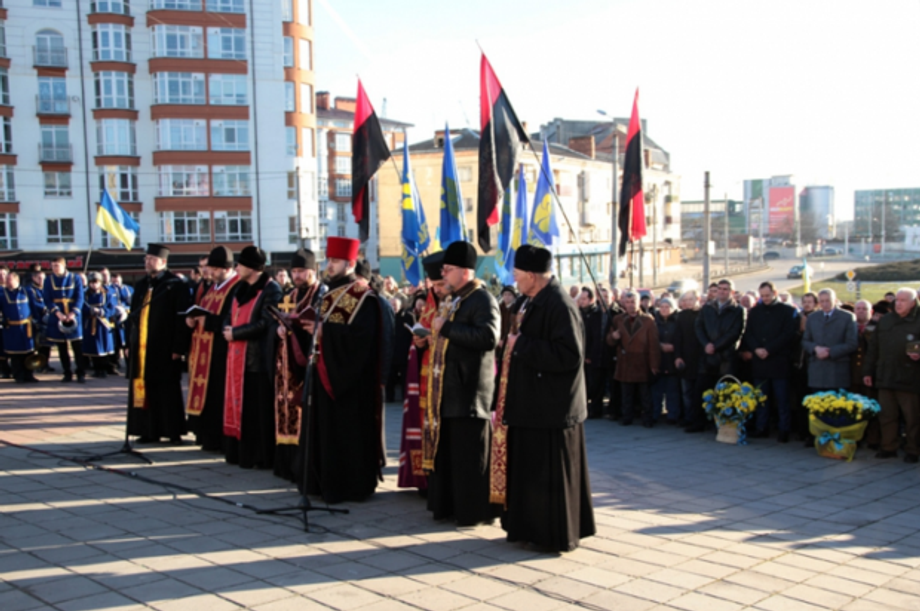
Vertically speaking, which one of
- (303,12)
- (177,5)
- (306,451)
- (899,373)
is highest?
(303,12)

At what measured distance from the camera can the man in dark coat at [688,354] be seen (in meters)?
11.2

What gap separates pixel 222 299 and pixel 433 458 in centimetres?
380

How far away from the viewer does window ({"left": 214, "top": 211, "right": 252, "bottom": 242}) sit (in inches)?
1761

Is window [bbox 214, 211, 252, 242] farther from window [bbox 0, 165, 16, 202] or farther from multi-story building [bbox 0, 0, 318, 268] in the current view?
window [bbox 0, 165, 16, 202]

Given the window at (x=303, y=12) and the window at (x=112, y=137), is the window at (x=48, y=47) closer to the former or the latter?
the window at (x=112, y=137)

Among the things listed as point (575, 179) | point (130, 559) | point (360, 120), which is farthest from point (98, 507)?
point (575, 179)

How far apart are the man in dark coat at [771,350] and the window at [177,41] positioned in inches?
1550

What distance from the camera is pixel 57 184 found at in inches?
1697

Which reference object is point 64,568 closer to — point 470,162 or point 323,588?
point 323,588

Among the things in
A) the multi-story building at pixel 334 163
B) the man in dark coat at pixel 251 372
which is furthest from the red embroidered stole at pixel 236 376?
the multi-story building at pixel 334 163

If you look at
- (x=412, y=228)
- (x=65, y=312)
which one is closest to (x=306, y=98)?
(x=412, y=228)

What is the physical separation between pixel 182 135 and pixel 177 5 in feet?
22.1

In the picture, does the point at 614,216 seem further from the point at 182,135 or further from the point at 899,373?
the point at 182,135

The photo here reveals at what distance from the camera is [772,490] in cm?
778
